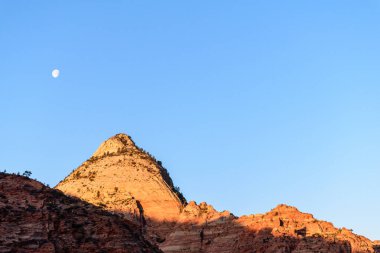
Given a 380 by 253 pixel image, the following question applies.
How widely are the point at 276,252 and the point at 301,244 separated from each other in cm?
435

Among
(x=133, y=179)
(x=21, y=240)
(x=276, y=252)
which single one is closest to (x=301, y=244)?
(x=276, y=252)

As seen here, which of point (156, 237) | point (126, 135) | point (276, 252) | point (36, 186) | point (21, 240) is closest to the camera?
point (21, 240)

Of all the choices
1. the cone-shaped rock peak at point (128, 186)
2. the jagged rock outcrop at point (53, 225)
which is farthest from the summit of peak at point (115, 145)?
the jagged rock outcrop at point (53, 225)

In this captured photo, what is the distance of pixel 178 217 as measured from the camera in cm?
13162

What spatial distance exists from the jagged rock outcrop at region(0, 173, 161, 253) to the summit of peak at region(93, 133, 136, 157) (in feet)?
332

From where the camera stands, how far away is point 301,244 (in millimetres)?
105438

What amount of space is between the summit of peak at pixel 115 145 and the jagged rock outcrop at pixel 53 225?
101m

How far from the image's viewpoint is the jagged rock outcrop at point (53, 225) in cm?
4816

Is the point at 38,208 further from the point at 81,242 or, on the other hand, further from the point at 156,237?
the point at 156,237

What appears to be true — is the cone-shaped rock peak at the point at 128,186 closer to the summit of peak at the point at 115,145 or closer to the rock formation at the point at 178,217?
the rock formation at the point at 178,217

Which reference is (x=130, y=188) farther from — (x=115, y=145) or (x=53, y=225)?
(x=53, y=225)

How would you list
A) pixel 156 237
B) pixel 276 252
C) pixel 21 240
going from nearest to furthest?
pixel 21 240, pixel 276 252, pixel 156 237

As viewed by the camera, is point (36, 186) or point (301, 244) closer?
point (36, 186)

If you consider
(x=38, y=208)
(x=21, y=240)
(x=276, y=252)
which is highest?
(x=276, y=252)
